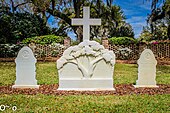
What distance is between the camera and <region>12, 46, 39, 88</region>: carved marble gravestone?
9.70 meters

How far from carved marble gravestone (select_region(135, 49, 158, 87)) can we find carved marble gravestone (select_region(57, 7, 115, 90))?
1.04 m

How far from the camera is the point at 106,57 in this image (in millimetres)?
9656

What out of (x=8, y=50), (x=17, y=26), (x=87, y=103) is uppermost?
(x=17, y=26)

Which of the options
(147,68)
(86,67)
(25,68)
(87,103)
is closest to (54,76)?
(25,68)

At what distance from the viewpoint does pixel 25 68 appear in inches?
383

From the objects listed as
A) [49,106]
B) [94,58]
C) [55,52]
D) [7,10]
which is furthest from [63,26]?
[49,106]

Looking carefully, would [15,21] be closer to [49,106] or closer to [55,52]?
[55,52]

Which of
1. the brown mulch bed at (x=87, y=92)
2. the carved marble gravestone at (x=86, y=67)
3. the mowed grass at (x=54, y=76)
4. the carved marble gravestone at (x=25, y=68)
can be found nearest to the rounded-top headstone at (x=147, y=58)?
the brown mulch bed at (x=87, y=92)

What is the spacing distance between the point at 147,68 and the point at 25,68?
3782 mm

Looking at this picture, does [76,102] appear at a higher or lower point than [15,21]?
lower

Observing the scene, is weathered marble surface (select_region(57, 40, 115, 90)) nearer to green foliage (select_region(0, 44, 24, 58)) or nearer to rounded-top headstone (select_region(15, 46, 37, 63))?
rounded-top headstone (select_region(15, 46, 37, 63))

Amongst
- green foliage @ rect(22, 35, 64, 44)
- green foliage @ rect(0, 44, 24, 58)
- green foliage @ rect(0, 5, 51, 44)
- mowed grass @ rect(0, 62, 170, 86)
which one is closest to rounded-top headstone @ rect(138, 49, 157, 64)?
mowed grass @ rect(0, 62, 170, 86)

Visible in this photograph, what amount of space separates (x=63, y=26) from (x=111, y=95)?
30456mm

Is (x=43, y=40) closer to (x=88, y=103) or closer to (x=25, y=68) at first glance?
(x=25, y=68)
